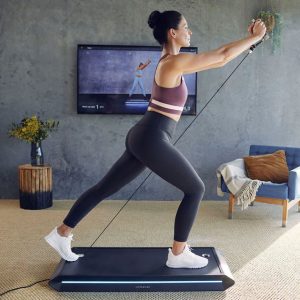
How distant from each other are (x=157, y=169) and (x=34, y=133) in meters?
2.39

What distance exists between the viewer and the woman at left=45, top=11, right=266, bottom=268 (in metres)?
2.50

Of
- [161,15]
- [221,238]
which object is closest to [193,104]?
[221,238]

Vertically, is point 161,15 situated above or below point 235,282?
above

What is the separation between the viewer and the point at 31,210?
15.1 ft

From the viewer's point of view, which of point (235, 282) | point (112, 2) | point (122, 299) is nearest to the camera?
point (122, 299)

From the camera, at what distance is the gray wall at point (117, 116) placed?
4.88 m

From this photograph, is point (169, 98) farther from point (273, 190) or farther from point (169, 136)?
point (273, 190)

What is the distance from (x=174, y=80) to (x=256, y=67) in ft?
9.05

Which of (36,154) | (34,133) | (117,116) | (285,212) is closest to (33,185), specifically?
(36,154)

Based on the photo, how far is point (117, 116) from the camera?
5020 mm

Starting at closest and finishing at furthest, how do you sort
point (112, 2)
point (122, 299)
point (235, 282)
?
point (122, 299) → point (235, 282) → point (112, 2)

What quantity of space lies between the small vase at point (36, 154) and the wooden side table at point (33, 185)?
6 cm

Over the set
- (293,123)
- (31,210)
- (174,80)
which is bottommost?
(31,210)

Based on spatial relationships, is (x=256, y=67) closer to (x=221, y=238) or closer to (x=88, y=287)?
(x=221, y=238)
